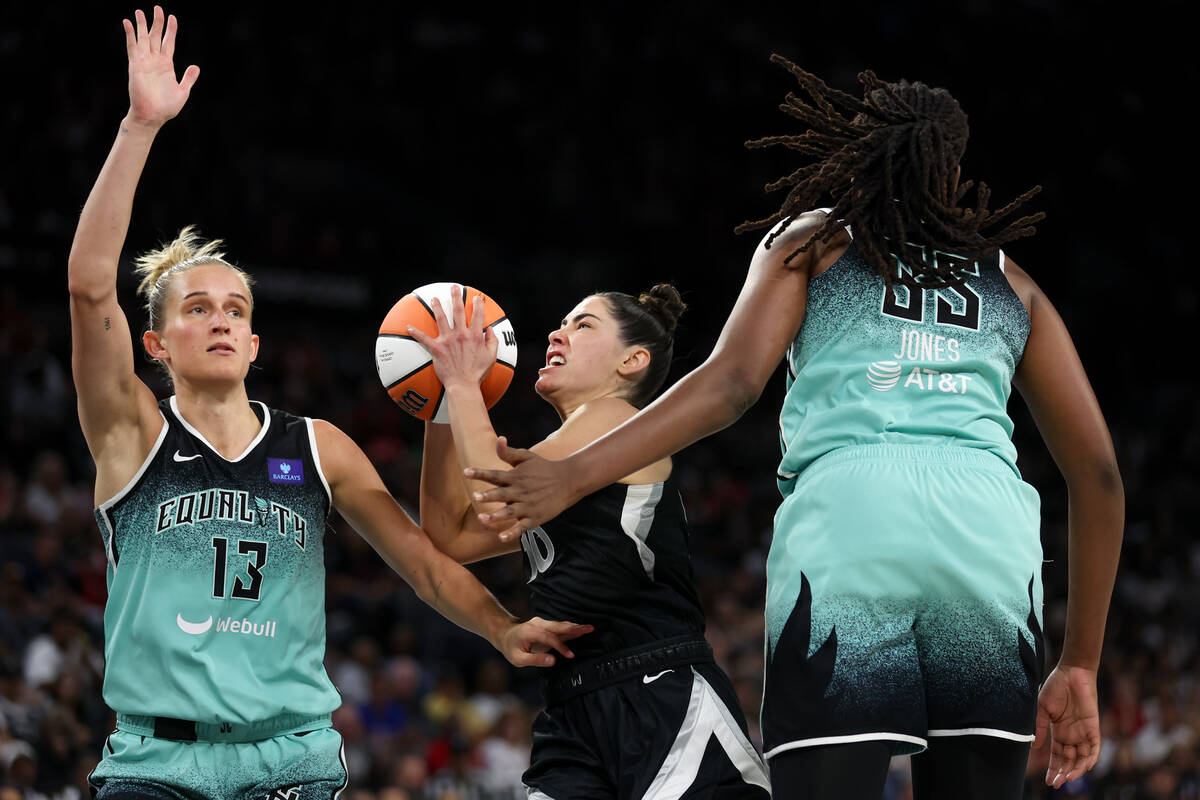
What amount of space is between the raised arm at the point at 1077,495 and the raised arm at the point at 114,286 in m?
2.16

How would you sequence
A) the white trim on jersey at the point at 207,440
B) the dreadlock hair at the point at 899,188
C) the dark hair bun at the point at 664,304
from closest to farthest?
the dreadlock hair at the point at 899,188, the white trim on jersey at the point at 207,440, the dark hair bun at the point at 664,304

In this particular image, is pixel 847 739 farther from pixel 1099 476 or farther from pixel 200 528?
pixel 200 528

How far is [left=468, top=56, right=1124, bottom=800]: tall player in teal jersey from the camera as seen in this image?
263 centimetres

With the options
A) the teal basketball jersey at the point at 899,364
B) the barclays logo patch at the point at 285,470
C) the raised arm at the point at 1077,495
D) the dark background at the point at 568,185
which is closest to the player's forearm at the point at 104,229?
the barclays logo patch at the point at 285,470

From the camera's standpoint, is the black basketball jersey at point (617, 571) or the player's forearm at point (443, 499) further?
the player's forearm at point (443, 499)

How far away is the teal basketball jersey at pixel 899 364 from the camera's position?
2766 mm

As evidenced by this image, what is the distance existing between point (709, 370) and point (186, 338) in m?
1.56

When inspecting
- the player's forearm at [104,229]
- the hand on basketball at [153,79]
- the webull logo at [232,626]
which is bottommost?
the webull logo at [232,626]

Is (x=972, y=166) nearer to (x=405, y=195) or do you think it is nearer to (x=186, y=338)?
(x=405, y=195)

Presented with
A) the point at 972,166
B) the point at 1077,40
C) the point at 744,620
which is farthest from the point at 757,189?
the point at 744,620

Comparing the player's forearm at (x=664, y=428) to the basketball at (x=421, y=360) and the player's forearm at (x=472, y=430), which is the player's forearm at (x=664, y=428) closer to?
the player's forearm at (x=472, y=430)

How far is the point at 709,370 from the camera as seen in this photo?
9.25 ft

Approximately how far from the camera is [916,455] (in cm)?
271

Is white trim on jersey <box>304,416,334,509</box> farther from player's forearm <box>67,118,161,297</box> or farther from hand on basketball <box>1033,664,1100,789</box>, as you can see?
hand on basketball <box>1033,664,1100,789</box>
